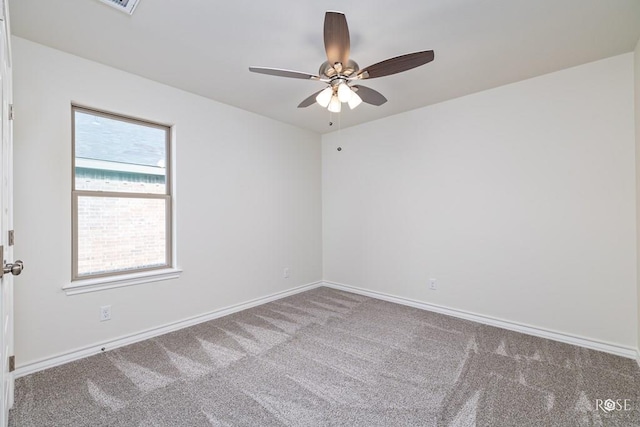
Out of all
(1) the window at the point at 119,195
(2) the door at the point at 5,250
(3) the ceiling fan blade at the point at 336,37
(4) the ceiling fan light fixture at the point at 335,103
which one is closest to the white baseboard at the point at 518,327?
(4) the ceiling fan light fixture at the point at 335,103

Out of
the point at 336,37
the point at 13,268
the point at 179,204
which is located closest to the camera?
the point at 13,268

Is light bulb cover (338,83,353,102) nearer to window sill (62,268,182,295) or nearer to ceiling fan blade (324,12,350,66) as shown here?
ceiling fan blade (324,12,350,66)

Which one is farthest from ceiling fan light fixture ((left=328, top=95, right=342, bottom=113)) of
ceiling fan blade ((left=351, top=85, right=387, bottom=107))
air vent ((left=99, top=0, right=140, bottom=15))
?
air vent ((left=99, top=0, right=140, bottom=15))

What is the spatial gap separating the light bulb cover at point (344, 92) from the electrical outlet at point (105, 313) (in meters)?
2.62

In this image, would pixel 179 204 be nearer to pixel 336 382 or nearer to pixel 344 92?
pixel 344 92

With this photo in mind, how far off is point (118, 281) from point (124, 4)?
2113 millimetres

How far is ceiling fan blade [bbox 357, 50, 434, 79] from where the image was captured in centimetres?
170

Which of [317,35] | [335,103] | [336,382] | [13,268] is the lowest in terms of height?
[336,382]

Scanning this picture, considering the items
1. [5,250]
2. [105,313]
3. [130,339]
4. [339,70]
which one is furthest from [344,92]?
[130,339]

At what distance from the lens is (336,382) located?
6.57 ft

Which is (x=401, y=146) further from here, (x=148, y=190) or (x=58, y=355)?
(x=58, y=355)

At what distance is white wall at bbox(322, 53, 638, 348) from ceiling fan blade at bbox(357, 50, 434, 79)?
1249 millimetres

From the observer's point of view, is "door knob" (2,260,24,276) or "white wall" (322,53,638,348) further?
"white wall" (322,53,638,348)

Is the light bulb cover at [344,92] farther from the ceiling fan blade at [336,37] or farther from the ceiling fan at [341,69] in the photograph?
the ceiling fan blade at [336,37]
